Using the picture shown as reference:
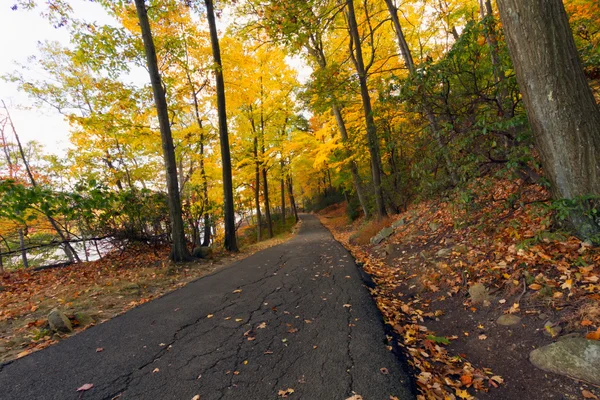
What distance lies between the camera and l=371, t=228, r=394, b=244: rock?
858 centimetres

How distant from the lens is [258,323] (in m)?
3.57

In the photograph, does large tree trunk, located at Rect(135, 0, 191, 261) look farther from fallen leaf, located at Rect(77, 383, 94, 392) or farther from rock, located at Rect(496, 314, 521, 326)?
rock, located at Rect(496, 314, 521, 326)

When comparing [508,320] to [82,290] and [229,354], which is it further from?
[82,290]

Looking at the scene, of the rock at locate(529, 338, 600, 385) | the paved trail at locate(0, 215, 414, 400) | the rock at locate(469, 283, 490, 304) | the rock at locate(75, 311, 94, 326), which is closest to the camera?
the rock at locate(529, 338, 600, 385)

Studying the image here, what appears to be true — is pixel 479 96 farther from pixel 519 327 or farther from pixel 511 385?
pixel 511 385

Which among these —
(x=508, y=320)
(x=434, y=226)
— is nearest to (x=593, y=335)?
(x=508, y=320)

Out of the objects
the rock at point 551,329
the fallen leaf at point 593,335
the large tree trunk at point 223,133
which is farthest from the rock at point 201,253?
the fallen leaf at point 593,335

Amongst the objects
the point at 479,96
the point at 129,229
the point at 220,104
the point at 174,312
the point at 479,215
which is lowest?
the point at 174,312

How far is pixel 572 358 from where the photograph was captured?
2229 millimetres

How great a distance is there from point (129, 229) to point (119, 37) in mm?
5984

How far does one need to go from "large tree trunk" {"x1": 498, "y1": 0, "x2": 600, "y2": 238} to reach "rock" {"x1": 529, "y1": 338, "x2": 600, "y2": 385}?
1.53 m

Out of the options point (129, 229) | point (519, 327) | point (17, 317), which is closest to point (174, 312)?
point (17, 317)

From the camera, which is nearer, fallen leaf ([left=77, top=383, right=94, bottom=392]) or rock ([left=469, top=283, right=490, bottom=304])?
fallen leaf ([left=77, top=383, right=94, bottom=392])

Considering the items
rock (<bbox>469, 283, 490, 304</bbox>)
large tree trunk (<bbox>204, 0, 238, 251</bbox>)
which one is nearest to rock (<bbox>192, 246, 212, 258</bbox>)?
large tree trunk (<bbox>204, 0, 238, 251</bbox>)
